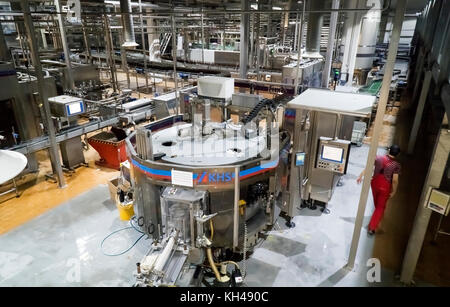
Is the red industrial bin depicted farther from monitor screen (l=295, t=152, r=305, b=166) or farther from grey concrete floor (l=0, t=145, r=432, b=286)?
monitor screen (l=295, t=152, r=305, b=166)

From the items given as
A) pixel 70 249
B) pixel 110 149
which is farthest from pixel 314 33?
pixel 70 249

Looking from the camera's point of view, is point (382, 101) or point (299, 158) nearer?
point (382, 101)

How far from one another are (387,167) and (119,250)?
4086mm

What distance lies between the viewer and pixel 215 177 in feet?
12.2

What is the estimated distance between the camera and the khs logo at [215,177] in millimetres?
3682

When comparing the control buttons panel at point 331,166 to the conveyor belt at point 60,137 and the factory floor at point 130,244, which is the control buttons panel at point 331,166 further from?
the conveyor belt at point 60,137

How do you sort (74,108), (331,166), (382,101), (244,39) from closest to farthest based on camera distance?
(382,101)
(331,166)
(74,108)
(244,39)

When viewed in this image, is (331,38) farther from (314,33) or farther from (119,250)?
(119,250)

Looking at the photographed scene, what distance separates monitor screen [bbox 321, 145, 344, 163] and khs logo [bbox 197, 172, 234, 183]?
5.30ft

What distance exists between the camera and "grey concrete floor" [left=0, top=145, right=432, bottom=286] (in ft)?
12.8

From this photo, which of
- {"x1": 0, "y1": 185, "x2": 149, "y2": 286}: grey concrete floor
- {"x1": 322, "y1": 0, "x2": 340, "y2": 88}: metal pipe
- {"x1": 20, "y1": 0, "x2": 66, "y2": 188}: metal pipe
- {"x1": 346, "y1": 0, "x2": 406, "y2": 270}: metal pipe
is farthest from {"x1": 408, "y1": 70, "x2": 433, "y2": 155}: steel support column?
{"x1": 20, "y1": 0, "x2": 66, "y2": 188}: metal pipe
